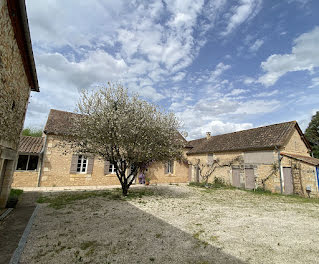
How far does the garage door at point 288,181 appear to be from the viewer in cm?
1198

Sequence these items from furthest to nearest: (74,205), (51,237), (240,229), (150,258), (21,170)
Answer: (21,170) < (74,205) < (240,229) < (51,237) < (150,258)

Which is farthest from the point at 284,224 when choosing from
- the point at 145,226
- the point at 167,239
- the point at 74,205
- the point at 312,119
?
the point at 312,119

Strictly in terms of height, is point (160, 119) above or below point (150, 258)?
above

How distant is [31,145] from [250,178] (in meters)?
16.3

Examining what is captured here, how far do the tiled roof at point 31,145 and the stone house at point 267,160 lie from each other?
14.4 meters

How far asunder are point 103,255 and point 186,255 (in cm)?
168

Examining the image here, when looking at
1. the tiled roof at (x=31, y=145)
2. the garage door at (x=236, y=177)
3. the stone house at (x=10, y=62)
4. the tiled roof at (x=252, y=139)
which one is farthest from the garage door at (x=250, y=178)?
the tiled roof at (x=31, y=145)

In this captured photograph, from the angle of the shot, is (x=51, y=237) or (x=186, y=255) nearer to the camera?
(x=186, y=255)

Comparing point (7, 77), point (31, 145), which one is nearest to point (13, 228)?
point (7, 77)

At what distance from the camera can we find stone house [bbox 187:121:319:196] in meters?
11.8

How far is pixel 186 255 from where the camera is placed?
11.7 ft

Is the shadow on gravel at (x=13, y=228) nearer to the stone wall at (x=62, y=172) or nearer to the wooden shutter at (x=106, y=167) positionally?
the stone wall at (x=62, y=172)

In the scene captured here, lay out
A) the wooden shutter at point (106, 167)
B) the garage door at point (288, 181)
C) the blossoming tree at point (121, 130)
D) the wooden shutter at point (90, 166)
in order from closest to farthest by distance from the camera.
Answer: the blossoming tree at point (121, 130), the garage door at point (288, 181), the wooden shutter at point (90, 166), the wooden shutter at point (106, 167)

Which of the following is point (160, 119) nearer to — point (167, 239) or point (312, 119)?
point (167, 239)
